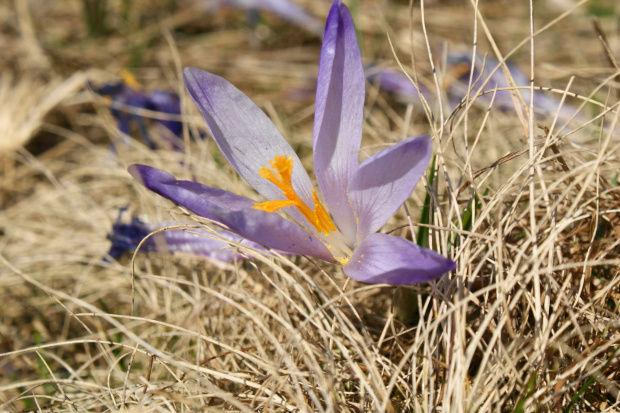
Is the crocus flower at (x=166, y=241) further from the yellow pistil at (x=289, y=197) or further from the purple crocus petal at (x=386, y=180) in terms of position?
the purple crocus petal at (x=386, y=180)

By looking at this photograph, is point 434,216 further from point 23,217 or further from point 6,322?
point 23,217

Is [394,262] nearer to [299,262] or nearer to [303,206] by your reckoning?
[303,206]

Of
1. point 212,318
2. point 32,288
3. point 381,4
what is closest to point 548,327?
point 212,318

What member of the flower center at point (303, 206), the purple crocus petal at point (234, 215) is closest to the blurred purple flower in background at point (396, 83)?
the flower center at point (303, 206)

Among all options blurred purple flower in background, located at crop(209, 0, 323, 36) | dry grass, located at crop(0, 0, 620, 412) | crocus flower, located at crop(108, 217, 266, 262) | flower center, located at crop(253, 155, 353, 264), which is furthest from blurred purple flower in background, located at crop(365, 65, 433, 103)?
flower center, located at crop(253, 155, 353, 264)

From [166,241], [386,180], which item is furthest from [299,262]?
[386,180]

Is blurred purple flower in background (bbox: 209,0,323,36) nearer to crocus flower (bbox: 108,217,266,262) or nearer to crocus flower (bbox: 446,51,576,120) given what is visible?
crocus flower (bbox: 446,51,576,120)
